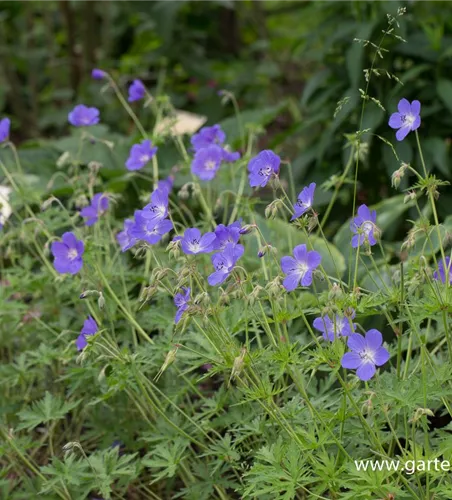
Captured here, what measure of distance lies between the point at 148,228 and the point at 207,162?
0.49 meters

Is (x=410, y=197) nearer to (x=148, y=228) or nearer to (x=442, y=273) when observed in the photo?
(x=442, y=273)

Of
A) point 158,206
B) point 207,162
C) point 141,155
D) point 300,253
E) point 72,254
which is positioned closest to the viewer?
point 300,253

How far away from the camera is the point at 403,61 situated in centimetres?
337

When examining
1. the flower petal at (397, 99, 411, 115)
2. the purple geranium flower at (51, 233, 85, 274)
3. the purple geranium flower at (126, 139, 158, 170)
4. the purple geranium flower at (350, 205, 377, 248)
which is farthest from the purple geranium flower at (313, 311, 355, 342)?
the purple geranium flower at (126, 139, 158, 170)

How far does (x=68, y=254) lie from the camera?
189 centimetres

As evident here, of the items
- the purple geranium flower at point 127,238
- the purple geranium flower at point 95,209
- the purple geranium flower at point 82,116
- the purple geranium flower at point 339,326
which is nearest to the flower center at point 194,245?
the purple geranium flower at point 127,238

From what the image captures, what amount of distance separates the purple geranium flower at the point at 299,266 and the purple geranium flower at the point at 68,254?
489mm

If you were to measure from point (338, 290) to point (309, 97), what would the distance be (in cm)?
205

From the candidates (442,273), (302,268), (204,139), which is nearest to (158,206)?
(302,268)

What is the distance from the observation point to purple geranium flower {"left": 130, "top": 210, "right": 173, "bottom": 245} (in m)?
1.61

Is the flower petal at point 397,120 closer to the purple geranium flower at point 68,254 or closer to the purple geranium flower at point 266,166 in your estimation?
the purple geranium flower at point 266,166

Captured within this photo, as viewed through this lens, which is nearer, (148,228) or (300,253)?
(300,253)

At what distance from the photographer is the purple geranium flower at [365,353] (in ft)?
4.68

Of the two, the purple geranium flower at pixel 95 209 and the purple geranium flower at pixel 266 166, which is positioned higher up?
the purple geranium flower at pixel 266 166
